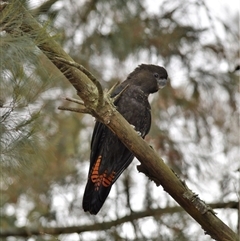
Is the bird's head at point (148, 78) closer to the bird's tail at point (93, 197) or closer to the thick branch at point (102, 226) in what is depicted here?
the bird's tail at point (93, 197)

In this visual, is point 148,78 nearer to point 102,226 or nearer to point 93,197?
point 93,197

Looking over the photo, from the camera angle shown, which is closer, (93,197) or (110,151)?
(93,197)

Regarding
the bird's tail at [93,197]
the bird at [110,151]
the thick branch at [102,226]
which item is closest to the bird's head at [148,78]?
the bird at [110,151]

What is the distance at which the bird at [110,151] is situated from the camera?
15.2 ft

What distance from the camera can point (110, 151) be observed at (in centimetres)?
479

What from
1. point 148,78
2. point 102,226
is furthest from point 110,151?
point 102,226

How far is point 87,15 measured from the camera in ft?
20.5

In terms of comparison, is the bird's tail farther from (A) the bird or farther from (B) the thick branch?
(B) the thick branch

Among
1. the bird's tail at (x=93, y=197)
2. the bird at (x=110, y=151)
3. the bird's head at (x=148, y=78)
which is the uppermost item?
the bird's head at (x=148, y=78)

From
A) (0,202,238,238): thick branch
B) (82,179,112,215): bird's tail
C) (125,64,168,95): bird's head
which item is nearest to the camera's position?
(82,179,112,215): bird's tail

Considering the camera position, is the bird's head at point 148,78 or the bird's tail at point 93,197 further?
the bird's head at point 148,78

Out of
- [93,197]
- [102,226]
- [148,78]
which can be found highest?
[148,78]

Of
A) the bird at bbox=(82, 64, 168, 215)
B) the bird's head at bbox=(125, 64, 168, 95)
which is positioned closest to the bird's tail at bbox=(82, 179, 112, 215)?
the bird at bbox=(82, 64, 168, 215)

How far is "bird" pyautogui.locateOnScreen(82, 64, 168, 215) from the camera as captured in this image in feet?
15.2
